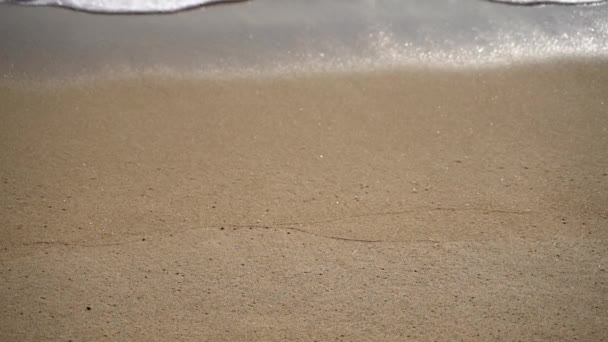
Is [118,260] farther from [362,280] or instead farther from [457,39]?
[457,39]

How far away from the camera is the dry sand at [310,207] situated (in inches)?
104

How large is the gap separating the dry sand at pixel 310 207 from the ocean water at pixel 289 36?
176 millimetres

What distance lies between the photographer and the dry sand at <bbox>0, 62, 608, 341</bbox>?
2.63 metres

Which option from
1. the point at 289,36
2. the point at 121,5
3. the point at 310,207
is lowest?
the point at 310,207

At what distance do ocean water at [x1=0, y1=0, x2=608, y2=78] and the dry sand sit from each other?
0.18 metres

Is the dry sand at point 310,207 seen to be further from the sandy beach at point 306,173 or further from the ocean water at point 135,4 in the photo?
the ocean water at point 135,4

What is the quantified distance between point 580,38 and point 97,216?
3331mm

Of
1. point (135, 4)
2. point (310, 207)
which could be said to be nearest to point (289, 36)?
point (135, 4)

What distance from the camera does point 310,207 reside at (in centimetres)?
307

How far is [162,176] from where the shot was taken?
3227mm

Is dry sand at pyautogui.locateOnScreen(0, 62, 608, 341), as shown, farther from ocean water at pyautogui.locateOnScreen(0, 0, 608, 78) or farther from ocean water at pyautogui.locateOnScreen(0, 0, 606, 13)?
ocean water at pyautogui.locateOnScreen(0, 0, 606, 13)

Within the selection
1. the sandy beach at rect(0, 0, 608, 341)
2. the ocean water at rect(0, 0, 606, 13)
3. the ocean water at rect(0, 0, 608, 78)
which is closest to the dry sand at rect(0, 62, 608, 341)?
the sandy beach at rect(0, 0, 608, 341)

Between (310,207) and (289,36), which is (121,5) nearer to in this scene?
(289,36)

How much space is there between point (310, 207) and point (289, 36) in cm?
158
